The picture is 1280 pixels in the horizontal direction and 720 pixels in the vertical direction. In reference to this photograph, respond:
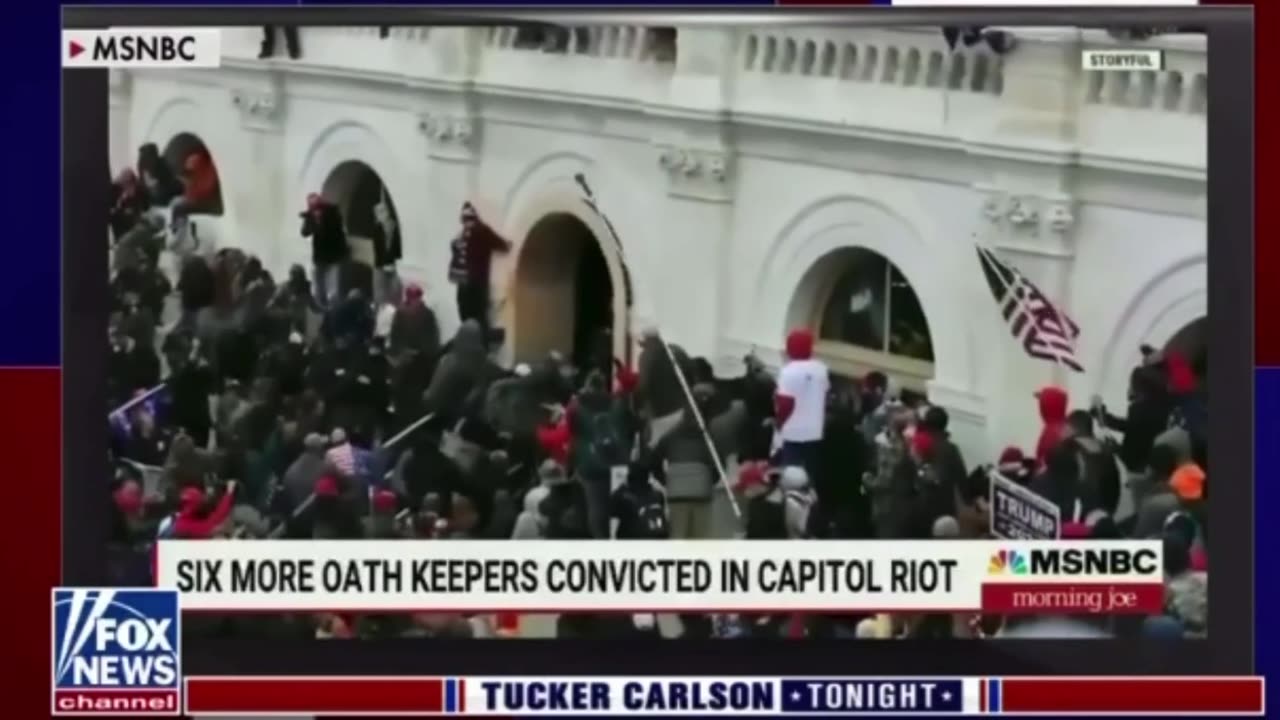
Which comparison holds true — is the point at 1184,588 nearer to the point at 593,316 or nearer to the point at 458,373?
the point at 593,316

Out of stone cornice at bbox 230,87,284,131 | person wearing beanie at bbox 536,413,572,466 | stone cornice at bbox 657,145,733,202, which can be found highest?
stone cornice at bbox 230,87,284,131

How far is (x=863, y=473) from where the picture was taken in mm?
2637

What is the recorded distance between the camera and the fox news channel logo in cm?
268

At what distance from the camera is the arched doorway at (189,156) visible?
267cm

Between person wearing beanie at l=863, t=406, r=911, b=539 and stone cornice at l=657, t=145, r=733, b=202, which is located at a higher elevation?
stone cornice at l=657, t=145, r=733, b=202

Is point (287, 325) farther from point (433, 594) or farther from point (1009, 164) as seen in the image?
point (1009, 164)

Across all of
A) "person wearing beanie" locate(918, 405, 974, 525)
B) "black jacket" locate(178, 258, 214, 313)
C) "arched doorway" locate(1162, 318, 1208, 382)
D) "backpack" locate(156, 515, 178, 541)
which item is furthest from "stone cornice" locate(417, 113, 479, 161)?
"arched doorway" locate(1162, 318, 1208, 382)

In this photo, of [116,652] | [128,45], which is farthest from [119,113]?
[116,652]

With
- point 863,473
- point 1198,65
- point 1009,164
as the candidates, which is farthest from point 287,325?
Result: point 1198,65

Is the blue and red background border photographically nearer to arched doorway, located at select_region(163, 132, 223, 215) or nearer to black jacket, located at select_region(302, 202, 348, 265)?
arched doorway, located at select_region(163, 132, 223, 215)

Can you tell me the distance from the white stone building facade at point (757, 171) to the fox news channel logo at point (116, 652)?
0.53 m

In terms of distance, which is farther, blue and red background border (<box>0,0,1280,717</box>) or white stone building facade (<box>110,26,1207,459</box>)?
blue and red background border (<box>0,0,1280,717</box>)
